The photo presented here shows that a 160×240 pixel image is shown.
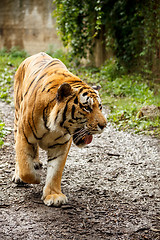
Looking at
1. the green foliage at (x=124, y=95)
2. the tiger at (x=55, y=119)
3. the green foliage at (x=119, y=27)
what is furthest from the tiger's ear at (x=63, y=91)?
the green foliage at (x=119, y=27)

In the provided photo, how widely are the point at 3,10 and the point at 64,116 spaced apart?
11.9 m

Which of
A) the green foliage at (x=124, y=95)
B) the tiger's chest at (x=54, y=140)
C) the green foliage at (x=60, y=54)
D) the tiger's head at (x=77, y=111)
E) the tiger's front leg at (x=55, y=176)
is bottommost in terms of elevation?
the green foliage at (x=60, y=54)

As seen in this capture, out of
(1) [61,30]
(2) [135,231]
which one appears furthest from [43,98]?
(1) [61,30]

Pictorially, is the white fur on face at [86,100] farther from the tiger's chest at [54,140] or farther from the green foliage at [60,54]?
the green foliage at [60,54]

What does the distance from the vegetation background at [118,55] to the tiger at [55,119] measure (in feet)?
8.25

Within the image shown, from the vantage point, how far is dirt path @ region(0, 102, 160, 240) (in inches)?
112

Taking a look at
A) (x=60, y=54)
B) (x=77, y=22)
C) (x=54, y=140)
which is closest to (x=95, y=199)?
(x=54, y=140)

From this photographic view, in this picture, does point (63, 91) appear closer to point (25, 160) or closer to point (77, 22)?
point (25, 160)

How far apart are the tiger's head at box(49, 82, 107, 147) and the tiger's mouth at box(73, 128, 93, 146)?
28mm

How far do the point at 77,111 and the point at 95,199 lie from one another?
3.56 ft

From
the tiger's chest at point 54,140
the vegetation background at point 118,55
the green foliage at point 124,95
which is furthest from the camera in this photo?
the vegetation background at point 118,55

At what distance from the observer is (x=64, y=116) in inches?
117

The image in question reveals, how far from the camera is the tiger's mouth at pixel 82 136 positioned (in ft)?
9.98

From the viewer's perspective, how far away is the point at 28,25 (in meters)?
13.6
